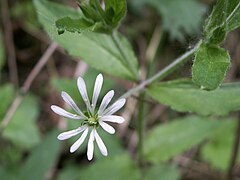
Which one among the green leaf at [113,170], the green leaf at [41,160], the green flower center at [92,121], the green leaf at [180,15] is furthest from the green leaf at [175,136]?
the green flower center at [92,121]

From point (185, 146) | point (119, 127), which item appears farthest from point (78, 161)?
point (185, 146)

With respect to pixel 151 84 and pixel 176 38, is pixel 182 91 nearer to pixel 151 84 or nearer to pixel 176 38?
pixel 151 84

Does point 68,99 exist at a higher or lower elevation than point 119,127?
lower

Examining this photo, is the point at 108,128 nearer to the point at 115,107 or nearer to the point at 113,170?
the point at 115,107

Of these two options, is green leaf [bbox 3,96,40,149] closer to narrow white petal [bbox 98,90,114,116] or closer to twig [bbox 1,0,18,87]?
twig [bbox 1,0,18,87]

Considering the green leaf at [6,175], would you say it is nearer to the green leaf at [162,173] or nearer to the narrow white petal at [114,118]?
the green leaf at [162,173]

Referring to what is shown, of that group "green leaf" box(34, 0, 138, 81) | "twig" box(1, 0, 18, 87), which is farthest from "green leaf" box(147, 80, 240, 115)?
"twig" box(1, 0, 18, 87)
